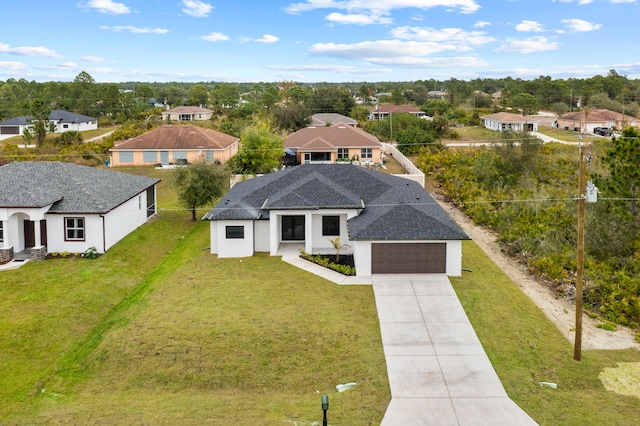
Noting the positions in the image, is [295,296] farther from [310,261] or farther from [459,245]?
[459,245]

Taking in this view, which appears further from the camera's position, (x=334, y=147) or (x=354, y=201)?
(x=334, y=147)

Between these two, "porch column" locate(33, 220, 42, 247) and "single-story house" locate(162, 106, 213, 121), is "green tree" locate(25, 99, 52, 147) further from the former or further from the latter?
"porch column" locate(33, 220, 42, 247)

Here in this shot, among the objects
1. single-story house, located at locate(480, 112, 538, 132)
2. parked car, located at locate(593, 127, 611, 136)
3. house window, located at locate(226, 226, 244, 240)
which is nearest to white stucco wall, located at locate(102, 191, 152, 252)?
house window, located at locate(226, 226, 244, 240)

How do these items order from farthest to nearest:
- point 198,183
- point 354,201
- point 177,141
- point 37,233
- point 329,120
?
point 329,120 → point 177,141 → point 198,183 → point 354,201 → point 37,233

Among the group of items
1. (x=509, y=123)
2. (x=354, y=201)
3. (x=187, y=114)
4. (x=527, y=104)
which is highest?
(x=527, y=104)

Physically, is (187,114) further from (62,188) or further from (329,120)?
(62,188)

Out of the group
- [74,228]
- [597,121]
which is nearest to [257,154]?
[74,228]
